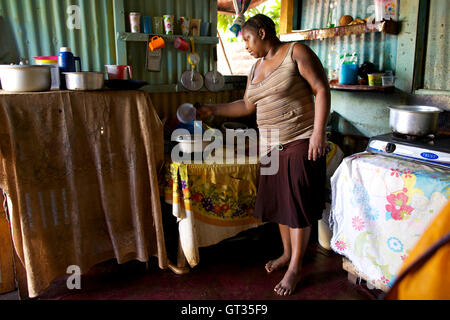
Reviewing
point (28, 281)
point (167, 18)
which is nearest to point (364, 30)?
point (167, 18)

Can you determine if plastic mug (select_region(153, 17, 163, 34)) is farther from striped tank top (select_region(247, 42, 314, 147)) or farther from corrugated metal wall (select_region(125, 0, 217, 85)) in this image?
striped tank top (select_region(247, 42, 314, 147))

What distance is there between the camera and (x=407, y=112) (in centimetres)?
209

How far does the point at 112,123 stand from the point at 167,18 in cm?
112

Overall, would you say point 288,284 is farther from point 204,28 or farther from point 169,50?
point 204,28

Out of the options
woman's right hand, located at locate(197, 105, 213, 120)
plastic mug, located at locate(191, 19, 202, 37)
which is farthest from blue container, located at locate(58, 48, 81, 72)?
plastic mug, located at locate(191, 19, 202, 37)

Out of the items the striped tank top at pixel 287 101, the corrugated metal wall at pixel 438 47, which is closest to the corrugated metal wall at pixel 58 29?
the striped tank top at pixel 287 101

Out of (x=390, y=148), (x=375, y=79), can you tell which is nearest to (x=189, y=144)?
(x=390, y=148)

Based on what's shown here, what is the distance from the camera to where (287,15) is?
11.9 feet

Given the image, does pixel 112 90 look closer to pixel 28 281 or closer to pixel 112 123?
pixel 112 123

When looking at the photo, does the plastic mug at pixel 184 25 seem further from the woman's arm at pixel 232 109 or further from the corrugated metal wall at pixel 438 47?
the corrugated metal wall at pixel 438 47

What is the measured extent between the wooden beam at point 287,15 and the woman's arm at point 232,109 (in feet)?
4.51

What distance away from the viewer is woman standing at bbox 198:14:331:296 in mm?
2178

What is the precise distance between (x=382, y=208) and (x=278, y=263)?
0.95 meters

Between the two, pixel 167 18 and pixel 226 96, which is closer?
pixel 167 18
